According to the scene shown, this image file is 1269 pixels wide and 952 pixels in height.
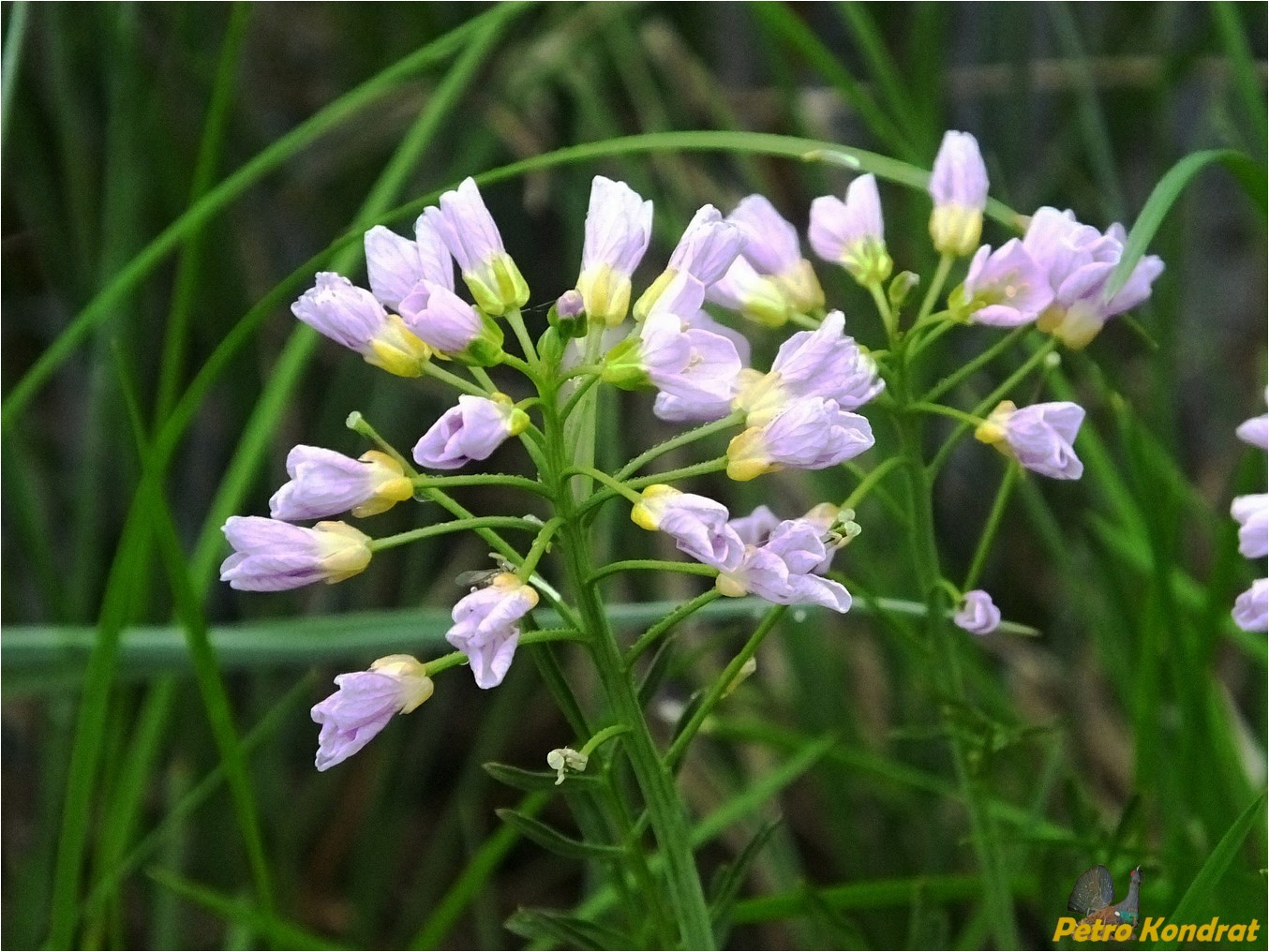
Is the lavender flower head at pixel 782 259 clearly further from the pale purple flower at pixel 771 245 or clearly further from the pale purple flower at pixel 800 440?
the pale purple flower at pixel 800 440

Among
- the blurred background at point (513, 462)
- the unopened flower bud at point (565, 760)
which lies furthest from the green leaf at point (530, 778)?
the blurred background at point (513, 462)

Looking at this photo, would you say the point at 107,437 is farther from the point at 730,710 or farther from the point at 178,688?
the point at 730,710

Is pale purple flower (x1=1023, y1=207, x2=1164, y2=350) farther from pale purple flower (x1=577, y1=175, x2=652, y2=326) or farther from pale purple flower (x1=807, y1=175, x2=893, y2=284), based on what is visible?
pale purple flower (x1=577, y1=175, x2=652, y2=326)

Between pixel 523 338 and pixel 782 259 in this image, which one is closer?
pixel 523 338

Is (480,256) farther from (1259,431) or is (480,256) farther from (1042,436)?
(1259,431)

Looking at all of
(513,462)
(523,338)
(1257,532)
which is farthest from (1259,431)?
(513,462)

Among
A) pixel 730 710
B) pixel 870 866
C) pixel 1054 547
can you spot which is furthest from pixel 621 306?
pixel 730 710
